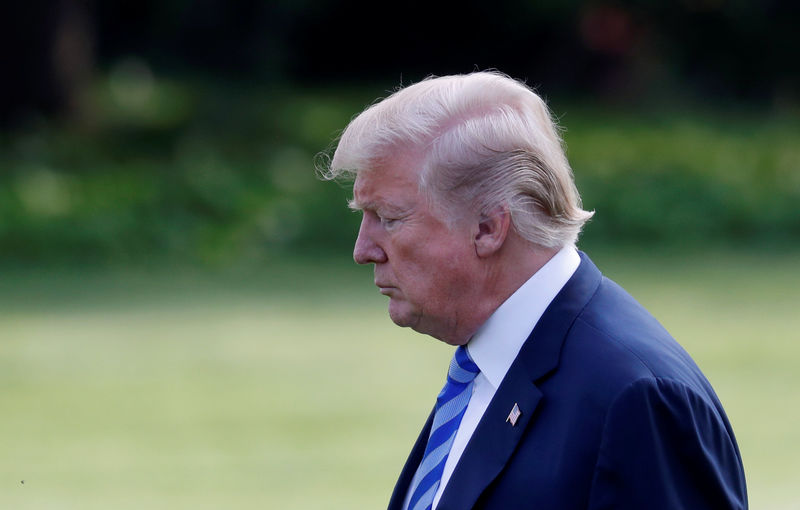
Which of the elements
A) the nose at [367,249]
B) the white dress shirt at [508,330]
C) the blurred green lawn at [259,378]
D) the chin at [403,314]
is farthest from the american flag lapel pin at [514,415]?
the blurred green lawn at [259,378]

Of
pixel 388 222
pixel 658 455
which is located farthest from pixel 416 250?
pixel 658 455

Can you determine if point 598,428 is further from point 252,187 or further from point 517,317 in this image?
point 252,187

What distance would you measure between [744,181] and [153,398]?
393 inches

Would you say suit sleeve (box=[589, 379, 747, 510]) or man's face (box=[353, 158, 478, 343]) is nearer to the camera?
suit sleeve (box=[589, 379, 747, 510])

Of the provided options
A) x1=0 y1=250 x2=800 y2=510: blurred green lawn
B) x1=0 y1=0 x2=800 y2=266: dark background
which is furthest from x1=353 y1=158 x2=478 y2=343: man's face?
Answer: x1=0 y1=0 x2=800 y2=266: dark background

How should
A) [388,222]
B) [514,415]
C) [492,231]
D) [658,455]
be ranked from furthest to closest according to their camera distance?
[388,222] → [492,231] → [514,415] → [658,455]

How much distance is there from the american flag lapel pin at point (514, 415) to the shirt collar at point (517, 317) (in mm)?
131

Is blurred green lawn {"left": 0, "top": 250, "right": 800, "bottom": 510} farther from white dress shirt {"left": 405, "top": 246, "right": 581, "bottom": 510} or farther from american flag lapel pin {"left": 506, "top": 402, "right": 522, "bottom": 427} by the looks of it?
american flag lapel pin {"left": 506, "top": 402, "right": 522, "bottom": 427}

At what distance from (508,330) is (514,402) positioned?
19 centimetres

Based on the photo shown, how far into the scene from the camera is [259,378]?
9.09m

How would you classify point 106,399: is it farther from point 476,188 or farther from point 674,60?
point 674,60

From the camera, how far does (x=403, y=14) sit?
2514 cm

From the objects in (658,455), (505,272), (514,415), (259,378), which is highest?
(259,378)

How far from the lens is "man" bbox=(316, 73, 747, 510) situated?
2.30m
